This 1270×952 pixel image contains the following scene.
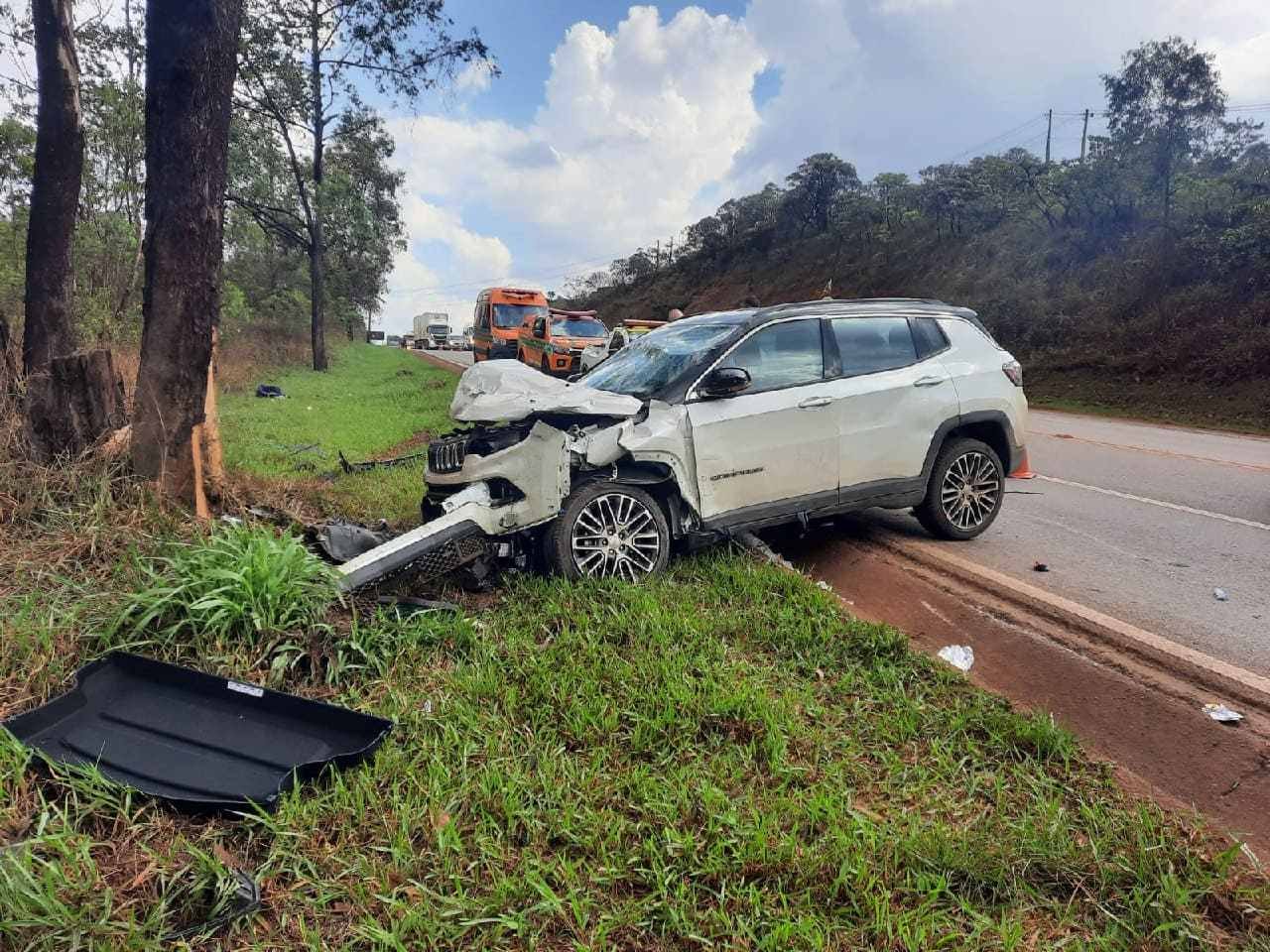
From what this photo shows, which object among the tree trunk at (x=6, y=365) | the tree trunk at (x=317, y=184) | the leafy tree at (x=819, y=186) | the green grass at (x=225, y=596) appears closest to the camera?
the green grass at (x=225, y=596)

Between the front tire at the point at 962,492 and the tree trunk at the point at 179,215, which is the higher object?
the tree trunk at the point at 179,215

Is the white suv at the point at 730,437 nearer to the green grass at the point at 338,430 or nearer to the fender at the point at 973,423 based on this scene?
the fender at the point at 973,423

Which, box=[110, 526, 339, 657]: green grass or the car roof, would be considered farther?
the car roof

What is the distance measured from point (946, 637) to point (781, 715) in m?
1.53

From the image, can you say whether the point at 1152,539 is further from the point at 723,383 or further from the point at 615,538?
the point at 615,538

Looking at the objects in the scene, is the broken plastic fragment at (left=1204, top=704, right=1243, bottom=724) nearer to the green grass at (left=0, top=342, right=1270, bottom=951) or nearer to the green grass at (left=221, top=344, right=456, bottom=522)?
the green grass at (left=0, top=342, right=1270, bottom=951)

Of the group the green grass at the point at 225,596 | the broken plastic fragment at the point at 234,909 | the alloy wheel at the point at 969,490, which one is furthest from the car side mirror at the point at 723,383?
the broken plastic fragment at the point at 234,909

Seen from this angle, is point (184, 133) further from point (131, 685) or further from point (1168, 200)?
point (1168, 200)

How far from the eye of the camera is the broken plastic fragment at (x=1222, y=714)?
2951 mm

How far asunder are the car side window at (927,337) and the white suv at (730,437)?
0.03 feet

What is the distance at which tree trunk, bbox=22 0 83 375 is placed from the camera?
674 centimetres

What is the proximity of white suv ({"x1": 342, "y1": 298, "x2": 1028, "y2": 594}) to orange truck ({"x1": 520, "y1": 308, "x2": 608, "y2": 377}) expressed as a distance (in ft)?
39.1

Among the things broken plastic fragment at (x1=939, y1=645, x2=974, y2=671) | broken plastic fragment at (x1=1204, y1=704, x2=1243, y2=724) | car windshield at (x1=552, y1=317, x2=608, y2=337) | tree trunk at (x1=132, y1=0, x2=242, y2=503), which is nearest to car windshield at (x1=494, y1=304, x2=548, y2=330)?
car windshield at (x1=552, y1=317, x2=608, y2=337)

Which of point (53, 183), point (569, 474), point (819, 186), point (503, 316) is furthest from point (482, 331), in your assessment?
point (819, 186)
